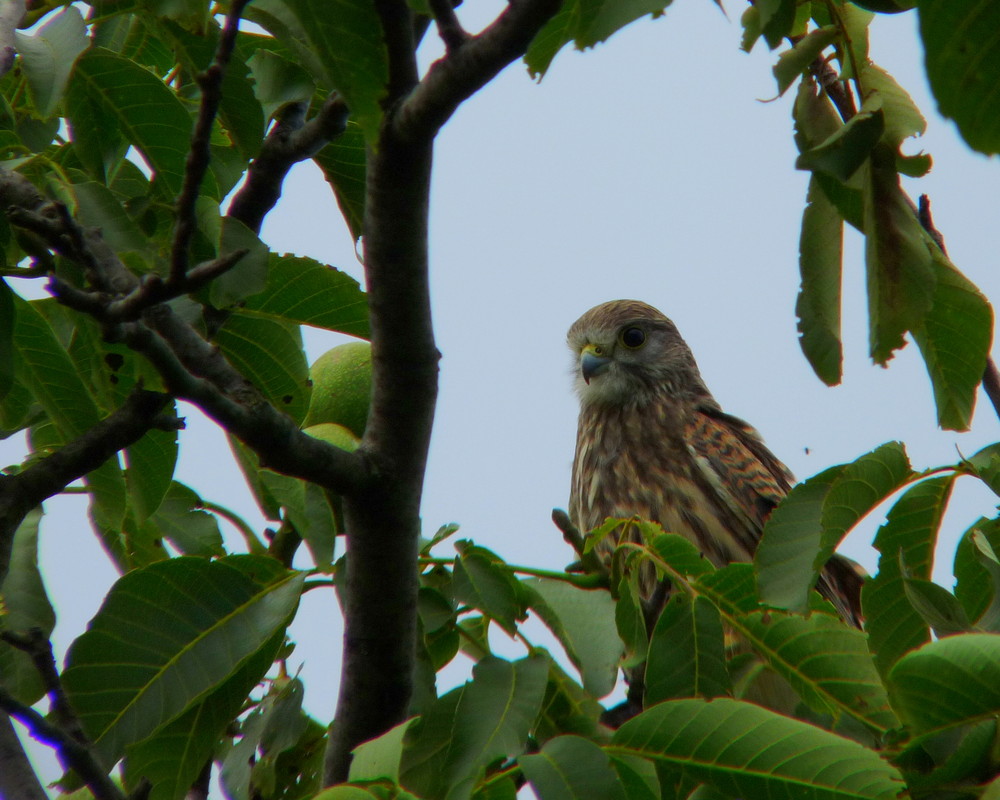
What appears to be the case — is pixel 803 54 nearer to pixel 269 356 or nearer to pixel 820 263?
pixel 820 263

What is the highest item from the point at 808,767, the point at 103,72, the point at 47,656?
the point at 103,72

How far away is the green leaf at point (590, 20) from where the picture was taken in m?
1.29

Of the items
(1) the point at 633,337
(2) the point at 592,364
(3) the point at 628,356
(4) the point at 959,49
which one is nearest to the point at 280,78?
(4) the point at 959,49

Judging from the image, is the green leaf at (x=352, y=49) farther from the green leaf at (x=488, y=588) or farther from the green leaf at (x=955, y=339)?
the green leaf at (x=488, y=588)

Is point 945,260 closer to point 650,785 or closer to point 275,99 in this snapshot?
point 650,785

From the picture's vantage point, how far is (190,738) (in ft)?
6.97

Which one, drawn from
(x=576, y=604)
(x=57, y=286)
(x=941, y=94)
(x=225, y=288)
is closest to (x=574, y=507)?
(x=576, y=604)

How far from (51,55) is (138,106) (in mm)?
179

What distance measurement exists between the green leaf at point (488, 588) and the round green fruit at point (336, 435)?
2.47ft

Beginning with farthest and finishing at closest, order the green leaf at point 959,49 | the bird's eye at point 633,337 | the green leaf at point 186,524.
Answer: the bird's eye at point 633,337 → the green leaf at point 186,524 → the green leaf at point 959,49

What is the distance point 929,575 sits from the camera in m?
1.93

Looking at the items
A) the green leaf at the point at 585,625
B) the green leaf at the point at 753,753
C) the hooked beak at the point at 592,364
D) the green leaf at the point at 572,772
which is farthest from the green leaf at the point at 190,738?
the hooked beak at the point at 592,364

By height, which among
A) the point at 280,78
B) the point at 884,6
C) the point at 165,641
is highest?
the point at 280,78

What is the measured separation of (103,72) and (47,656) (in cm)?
102
